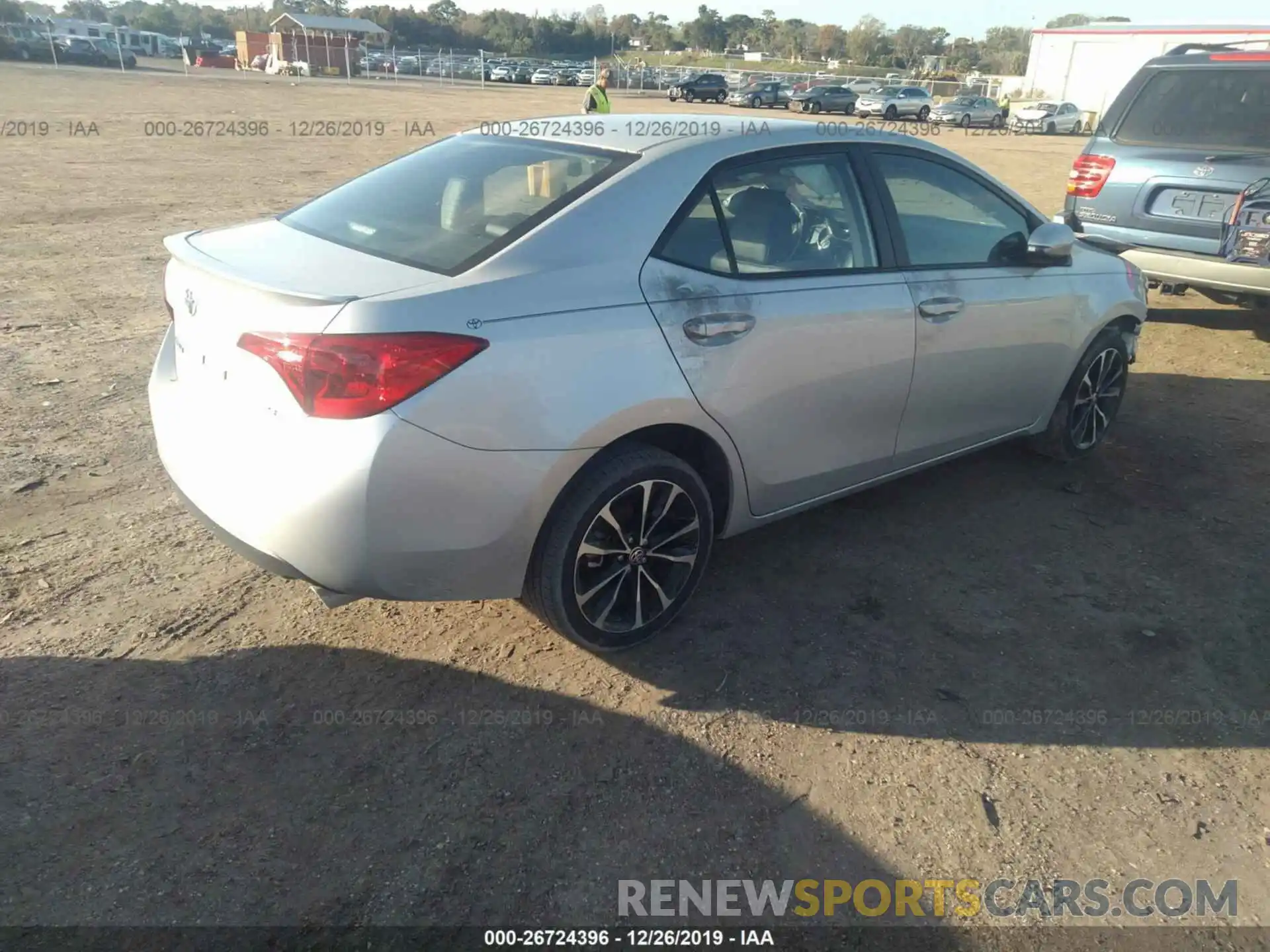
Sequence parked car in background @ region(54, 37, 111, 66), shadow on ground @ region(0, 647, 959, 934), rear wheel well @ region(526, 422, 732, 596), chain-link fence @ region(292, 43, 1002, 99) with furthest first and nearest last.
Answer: chain-link fence @ region(292, 43, 1002, 99) → parked car in background @ region(54, 37, 111, 66) → rear wheel well @ region(526, 422, 732, 596) → shadow on ground @ region(0, 647, 959, 934)

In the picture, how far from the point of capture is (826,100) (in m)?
42.6

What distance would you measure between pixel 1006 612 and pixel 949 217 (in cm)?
178

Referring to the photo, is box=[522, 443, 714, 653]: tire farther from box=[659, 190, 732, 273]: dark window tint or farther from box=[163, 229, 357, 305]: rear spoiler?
box=[163, 229, 357, 305]: rear spoiler

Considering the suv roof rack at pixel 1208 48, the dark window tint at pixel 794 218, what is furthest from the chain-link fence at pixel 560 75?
the dark window tint at pixel 794 218

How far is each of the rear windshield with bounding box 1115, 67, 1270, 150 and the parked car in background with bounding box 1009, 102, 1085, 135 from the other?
1525 inches

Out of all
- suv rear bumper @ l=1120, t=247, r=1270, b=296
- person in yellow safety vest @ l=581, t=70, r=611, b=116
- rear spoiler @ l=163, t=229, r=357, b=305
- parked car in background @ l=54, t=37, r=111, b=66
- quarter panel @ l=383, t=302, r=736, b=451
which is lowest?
suv rear bumper @ l=1120, t=247, r=1270, b=296

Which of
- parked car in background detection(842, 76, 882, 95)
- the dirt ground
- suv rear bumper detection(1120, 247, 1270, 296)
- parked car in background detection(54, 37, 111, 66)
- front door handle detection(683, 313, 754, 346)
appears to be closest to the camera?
the dirt ground

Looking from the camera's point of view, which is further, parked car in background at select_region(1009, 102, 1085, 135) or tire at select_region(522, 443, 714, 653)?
parked car in background at select_region(1009, 102, 1085, 135)

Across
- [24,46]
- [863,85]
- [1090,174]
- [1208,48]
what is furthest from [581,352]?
[24,46]

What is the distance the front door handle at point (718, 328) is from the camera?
3.11m

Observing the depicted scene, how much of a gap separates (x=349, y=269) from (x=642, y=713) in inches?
65.9

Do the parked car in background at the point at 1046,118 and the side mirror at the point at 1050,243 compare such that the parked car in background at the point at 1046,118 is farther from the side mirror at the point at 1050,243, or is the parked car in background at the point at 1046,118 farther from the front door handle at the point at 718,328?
the front door handle at the point at 718,328

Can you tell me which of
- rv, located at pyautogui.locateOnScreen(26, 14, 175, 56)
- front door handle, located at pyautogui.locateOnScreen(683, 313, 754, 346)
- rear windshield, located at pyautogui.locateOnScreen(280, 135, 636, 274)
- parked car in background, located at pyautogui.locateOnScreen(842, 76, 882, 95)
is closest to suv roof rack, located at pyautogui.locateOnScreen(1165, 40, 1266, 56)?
front door handle, located at pyautogui.locateOnScreen(683, 313, 754, 346)

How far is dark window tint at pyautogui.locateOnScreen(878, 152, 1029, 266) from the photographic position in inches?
155
